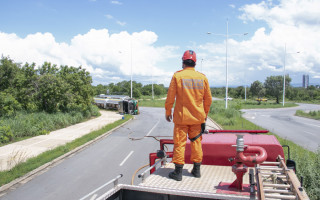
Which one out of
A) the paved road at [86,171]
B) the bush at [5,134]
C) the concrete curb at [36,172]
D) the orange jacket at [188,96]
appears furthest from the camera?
the bush at [5,134]

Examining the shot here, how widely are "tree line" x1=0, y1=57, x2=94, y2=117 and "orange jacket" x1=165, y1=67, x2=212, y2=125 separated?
15385mm

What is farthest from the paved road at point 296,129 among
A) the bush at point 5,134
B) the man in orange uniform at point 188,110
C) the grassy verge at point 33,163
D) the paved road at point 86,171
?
the bush at point 5,134

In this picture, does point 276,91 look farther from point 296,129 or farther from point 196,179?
point 196,179

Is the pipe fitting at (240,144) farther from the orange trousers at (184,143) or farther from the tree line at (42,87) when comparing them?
the tree line at (42,87)

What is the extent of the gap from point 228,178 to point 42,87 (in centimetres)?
1885

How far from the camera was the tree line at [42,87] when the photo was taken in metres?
19.6

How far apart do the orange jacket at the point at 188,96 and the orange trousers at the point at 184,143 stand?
0.11m

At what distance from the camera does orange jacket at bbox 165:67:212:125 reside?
3969 mm

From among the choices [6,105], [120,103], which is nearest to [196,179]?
[6,105]

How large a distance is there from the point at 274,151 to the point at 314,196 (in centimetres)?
211

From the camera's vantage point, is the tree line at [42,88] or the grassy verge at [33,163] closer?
the grassy verge at [33,163]

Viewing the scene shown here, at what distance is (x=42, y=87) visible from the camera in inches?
778

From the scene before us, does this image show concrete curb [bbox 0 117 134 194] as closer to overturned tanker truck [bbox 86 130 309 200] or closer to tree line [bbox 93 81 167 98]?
overturned tanker truck [bbox 86 130 309 200]

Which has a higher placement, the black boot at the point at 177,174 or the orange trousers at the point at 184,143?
the orange trousers at the point at 184,143
